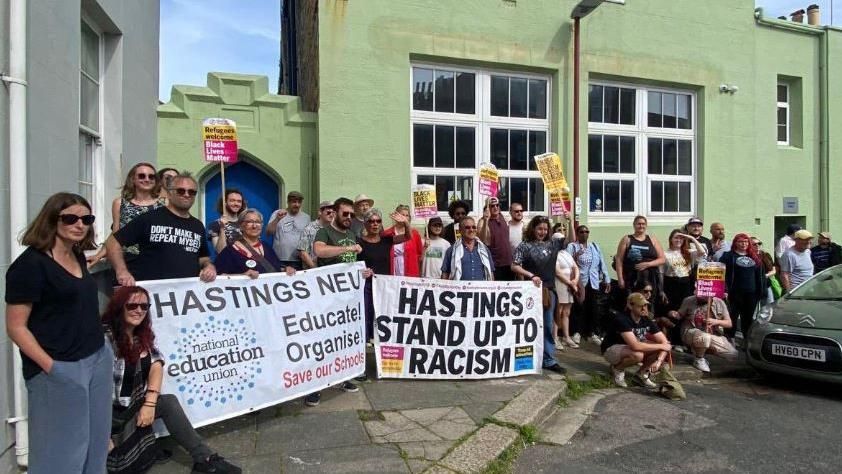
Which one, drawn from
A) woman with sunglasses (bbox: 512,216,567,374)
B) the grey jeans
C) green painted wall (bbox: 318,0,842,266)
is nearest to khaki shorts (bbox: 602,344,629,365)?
woman with sunglasses (bbox: 512,216,567,374)

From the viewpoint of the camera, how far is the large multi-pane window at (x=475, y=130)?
31.3 ft

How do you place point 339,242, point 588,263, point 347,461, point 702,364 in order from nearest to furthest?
point 347,461, point 339,242, point 702,364, point 588,263

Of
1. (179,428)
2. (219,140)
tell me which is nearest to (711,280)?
(179,428)

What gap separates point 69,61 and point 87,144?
57.8 inches

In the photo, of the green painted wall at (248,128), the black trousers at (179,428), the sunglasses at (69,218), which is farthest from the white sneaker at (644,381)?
the sunglasses at (69,218)

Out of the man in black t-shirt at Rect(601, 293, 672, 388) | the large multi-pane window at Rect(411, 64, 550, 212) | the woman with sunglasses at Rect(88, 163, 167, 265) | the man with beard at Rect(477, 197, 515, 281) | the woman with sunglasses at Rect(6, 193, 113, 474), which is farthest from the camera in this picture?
the large multi-pane window at Rect(411, 64, 550, 212)

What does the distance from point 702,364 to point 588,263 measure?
6.43 feet

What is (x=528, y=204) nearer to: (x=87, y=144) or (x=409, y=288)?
(x=409, y=288)

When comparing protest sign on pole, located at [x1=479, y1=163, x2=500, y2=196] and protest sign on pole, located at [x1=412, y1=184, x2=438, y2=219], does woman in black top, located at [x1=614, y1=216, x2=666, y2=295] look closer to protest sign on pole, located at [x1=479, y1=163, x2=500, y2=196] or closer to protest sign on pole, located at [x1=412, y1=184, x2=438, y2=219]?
protest sign on pole, located at [x1=479, y1=163, x2=500, y2=196]

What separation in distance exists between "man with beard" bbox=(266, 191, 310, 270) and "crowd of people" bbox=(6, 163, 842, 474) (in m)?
0.02

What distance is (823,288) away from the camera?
273 inches

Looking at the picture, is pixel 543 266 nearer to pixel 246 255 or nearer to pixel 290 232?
Answer: pixel 290 232

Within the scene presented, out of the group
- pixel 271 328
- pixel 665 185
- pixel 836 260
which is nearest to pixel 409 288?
pixel 271 328

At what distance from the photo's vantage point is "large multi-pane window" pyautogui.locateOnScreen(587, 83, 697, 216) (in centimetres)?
1073
